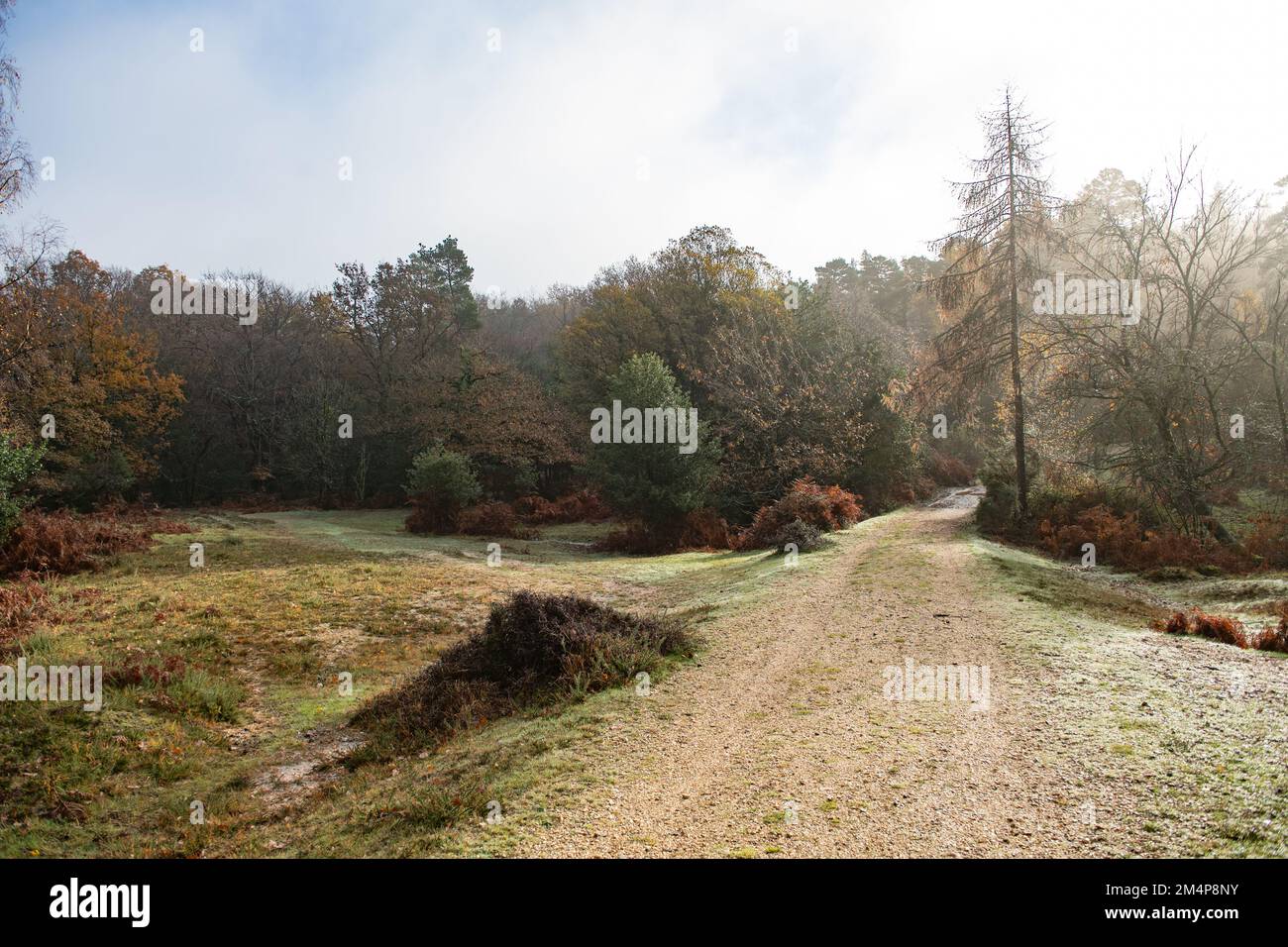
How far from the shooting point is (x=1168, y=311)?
69.3 ft

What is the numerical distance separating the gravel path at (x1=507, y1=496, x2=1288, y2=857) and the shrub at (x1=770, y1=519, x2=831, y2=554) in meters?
7.54

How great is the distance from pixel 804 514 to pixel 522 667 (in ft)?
44.1

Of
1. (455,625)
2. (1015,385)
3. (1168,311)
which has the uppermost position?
(1168,311)

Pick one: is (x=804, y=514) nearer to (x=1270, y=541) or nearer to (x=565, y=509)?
(x=1270, y=541)

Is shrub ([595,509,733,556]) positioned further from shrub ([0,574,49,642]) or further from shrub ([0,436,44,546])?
shrub ([0,436,44,546])

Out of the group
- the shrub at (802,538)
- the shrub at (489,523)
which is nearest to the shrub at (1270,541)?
the shrub at (802,538)

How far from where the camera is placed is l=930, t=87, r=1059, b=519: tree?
19.7 meters

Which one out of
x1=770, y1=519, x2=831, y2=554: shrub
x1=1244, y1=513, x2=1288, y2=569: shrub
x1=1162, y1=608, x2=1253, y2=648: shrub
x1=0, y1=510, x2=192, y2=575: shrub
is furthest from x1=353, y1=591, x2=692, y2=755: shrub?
x1=1244, y1=513, x2=1288, y2=569: shrub

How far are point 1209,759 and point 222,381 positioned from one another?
48097 mm

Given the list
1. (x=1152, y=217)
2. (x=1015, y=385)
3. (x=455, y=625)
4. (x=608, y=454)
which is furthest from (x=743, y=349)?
(x=455, y=625)

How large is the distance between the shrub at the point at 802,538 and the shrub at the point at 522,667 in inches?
340

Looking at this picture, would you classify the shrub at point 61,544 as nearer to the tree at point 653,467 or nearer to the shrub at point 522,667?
the shrub at point 522,667

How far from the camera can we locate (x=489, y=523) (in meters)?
26.7
